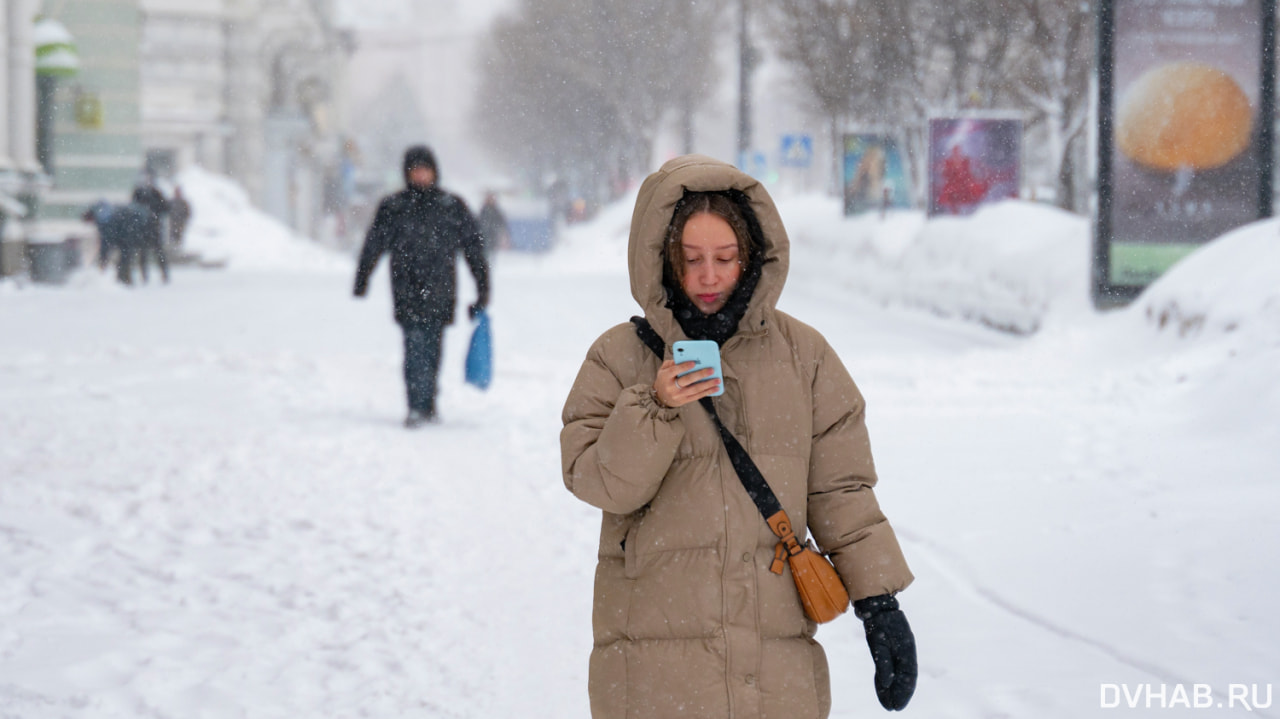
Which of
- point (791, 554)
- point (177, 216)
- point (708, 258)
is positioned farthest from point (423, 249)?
point (177, 216)

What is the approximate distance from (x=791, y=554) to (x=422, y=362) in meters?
6.46

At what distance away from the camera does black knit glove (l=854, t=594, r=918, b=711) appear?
2482mm

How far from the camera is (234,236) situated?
36.2 meters

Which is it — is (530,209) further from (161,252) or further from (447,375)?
(447,375)

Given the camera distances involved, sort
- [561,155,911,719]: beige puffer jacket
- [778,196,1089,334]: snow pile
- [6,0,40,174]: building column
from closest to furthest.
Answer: [561,155,911,719]: beige puffer jacket → [778,196,1089,334]: snow pile → [6,0,40,174]: building column

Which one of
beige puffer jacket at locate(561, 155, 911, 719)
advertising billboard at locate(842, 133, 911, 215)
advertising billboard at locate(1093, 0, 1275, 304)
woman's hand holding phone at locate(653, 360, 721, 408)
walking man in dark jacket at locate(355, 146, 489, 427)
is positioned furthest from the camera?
advertising billboard at locate(842, 133, 911, 215)

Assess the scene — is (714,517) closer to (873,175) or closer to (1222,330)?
(1222,330)

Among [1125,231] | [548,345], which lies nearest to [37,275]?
[548,345]

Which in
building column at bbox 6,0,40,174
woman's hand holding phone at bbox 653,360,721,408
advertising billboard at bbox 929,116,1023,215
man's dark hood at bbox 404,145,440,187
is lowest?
woman's hand holding phone at bbox 653,360,721,408

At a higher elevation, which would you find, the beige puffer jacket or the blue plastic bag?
the beige puffer jacket

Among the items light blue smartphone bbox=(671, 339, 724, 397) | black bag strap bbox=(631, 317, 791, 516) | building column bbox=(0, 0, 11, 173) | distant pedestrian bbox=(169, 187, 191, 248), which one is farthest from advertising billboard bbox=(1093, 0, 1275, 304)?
distant pedestrian bbox=(169, 187, 191, 248)

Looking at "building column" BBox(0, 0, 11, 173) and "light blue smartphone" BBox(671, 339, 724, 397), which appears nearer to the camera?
"light blue smartphone" BBox(671, 339, 724, 397)

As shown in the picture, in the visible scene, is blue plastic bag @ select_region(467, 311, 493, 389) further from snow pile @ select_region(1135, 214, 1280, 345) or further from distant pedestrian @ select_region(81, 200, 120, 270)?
distant pedestrian @ select_region(81, 200, 120, 270)

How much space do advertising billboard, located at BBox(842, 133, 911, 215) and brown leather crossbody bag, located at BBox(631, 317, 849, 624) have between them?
73.9 ft
